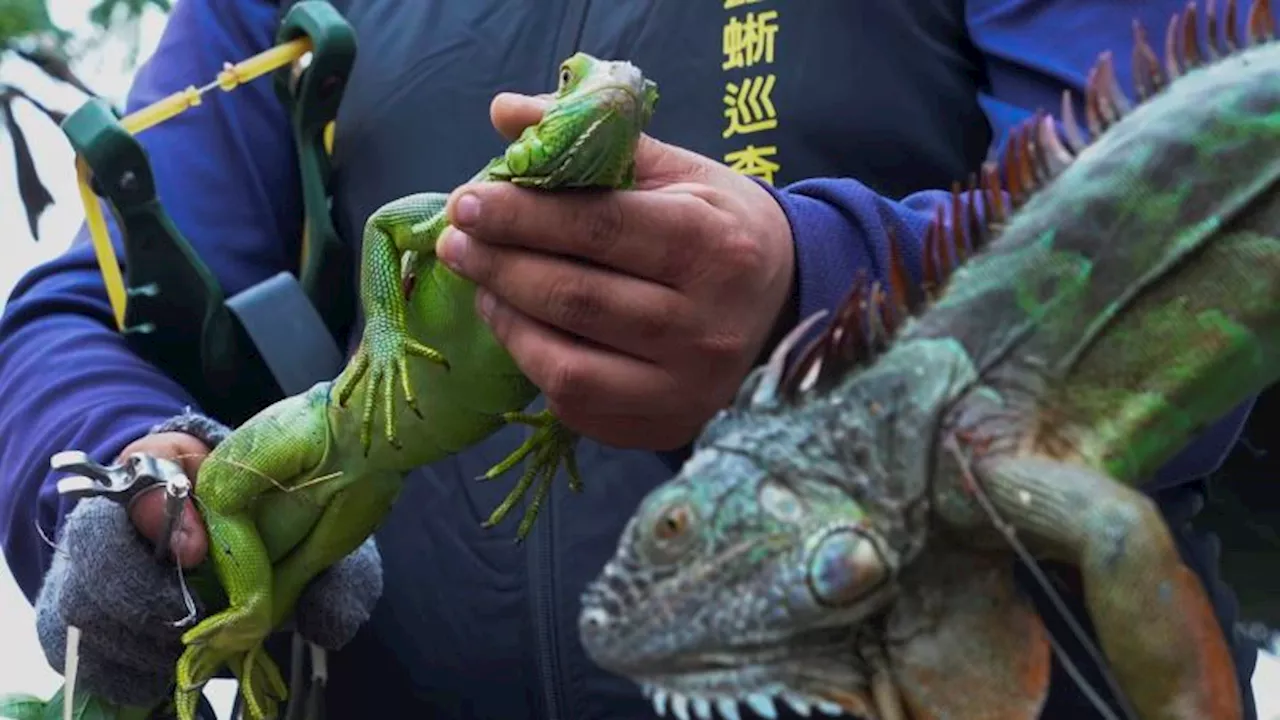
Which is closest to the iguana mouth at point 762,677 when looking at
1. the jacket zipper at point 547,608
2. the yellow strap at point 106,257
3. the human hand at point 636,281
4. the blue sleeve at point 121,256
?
the human hand at point 636,281

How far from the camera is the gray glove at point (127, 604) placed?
1143mm

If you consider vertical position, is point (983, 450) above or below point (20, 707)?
above

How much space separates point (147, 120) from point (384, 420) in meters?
0.52

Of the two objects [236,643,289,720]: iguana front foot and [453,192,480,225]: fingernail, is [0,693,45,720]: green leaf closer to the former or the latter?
[236,643,289,720]: iguana front foot

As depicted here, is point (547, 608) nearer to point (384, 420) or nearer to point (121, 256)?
point (384, 420)

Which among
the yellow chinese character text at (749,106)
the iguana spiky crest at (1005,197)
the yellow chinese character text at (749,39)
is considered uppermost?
the iguana spiky crest at (1005,197)

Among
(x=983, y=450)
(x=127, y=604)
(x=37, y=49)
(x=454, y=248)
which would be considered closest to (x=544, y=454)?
(x=454, y=248)

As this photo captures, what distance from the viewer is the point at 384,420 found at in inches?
41.5

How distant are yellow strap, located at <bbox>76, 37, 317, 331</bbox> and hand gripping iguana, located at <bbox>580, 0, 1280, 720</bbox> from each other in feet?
2.93

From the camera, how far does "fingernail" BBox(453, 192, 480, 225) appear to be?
2.77ft

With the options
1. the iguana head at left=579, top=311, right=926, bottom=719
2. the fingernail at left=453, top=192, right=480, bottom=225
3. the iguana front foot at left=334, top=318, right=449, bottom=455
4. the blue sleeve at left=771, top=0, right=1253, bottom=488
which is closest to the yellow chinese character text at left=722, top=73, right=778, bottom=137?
the blue sleeve at left=771, top=0, right=1253, bottom=488

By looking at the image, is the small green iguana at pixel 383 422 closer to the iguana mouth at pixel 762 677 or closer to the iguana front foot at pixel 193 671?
the iguana front foot at pixel 193 671

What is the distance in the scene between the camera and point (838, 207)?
958 millimetres

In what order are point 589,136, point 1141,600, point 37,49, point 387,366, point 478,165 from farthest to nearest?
point 37,49, point 478,165, point 387,366, point 589,136, point 1141,600
